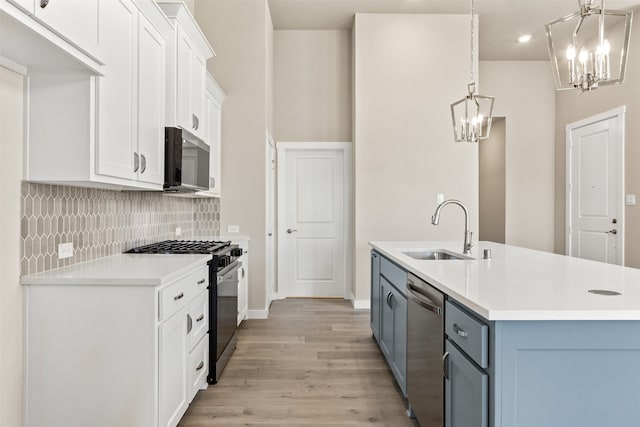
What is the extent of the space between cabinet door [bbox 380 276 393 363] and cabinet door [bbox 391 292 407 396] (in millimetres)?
97

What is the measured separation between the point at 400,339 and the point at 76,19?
2.32m

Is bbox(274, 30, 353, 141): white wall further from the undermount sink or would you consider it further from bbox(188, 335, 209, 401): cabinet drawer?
bbox(188, 335, 209, 401): cabinet drawer

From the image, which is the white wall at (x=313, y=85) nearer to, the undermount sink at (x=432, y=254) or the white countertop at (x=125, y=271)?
the undermount sink at (x=432, y=254)

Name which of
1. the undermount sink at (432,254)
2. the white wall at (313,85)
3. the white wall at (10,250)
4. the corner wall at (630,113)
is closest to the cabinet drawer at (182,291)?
the white wall at (10,250)

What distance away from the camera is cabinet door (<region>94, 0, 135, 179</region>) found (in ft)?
6.20

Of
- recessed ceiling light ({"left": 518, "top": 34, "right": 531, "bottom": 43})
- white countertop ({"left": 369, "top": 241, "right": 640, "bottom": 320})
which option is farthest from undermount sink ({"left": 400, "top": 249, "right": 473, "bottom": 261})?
recessed ceiling light ({"left": 518, "top": 34, "right": 531, "bottom": 43})

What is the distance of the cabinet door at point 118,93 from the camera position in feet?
6.20

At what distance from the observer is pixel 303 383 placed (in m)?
2.83

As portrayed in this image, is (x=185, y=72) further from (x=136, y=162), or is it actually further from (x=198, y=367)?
(x=198, y=367)

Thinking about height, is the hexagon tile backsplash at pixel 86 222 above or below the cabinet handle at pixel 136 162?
below

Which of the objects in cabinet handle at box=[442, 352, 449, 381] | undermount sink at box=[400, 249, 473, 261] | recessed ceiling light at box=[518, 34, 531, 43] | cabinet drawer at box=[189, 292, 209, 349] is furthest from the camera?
recessed ceiling light at box=[518, 34, 531, 43]

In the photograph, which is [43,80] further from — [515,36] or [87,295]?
[515,36]

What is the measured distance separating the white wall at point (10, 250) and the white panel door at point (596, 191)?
5.86 meters

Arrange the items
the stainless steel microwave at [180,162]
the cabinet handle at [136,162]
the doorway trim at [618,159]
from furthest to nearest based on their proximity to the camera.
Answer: the doorway trim at [618,159] → the stainless steel microwave at [180,162] → the cabinet handle at [136,162]
